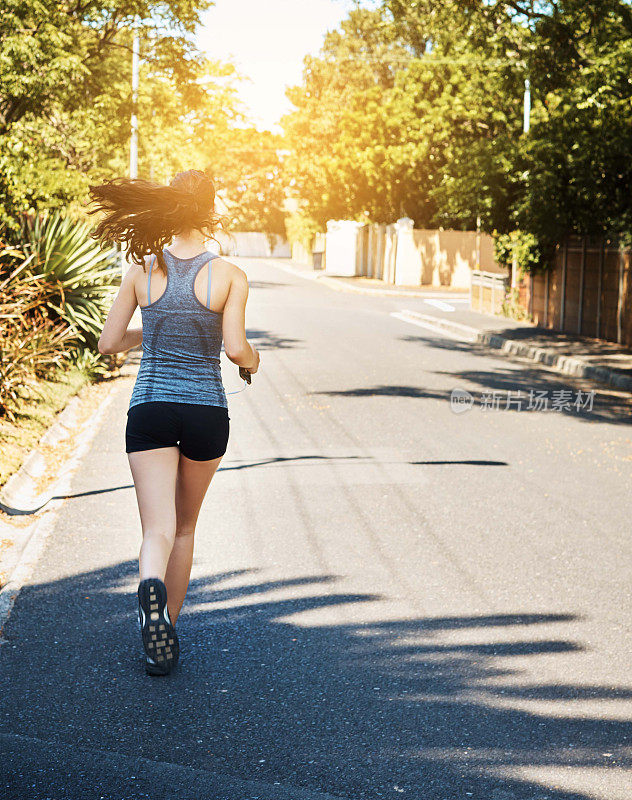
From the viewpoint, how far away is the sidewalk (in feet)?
54.2

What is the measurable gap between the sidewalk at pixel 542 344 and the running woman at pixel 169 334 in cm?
1200

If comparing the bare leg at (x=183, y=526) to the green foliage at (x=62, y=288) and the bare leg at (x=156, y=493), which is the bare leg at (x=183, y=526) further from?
the green foliage at (x=62, y=288)

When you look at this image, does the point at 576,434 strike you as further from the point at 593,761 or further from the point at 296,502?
the point at 593,761

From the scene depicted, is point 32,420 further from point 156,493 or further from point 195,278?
point 195,278

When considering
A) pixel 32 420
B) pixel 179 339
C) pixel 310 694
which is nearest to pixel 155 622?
pixel 310 694

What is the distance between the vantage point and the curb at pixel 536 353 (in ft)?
52.0

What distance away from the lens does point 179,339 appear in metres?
4.11

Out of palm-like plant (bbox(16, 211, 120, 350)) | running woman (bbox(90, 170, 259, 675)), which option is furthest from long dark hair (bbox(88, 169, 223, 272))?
palm-like plant (bbox(16, 211, 120, 350))

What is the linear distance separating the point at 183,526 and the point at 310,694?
898mm

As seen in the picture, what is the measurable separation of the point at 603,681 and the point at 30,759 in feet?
7.73

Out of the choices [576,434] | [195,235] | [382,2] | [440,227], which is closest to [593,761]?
[195,235]

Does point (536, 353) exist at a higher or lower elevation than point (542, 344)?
lower

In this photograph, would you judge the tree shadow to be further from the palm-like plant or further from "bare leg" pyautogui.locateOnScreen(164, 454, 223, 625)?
the palm-like plant

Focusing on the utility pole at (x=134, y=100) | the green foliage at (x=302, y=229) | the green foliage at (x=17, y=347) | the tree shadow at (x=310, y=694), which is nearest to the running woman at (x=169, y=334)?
the tree shadow at (x=310, y=694)
